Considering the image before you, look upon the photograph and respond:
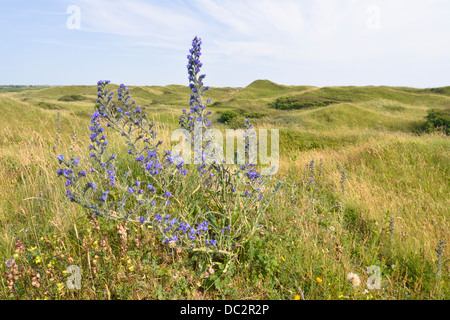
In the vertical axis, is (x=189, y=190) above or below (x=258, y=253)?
above

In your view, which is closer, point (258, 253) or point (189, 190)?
point (258, 253)

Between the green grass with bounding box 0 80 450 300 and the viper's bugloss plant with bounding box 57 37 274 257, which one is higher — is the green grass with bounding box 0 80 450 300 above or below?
below

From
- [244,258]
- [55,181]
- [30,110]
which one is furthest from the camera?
[30,110]

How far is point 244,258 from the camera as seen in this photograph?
2.97 metres

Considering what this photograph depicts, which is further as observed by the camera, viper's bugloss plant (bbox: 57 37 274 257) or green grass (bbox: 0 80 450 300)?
viper's bugloss plant (bbox: 57 37 274 257)

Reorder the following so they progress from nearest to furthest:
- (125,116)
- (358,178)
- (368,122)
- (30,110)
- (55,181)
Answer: (125,116), (55,181), (358,178), (30,110), (368,122)

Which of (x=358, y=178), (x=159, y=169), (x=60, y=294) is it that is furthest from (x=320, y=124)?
(x=60, y=294)

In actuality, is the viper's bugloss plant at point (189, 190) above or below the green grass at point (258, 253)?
above

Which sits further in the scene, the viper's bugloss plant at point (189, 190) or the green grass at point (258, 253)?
the viper's bugloss plant at point (189, 190)
